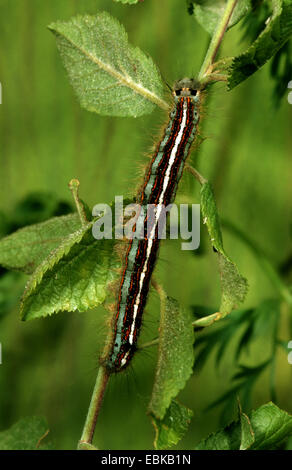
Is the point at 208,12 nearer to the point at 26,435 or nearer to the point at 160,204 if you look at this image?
the point at 160,204

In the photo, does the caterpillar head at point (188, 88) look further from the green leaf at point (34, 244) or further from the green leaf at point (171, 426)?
the green leaf at point (171, 426)

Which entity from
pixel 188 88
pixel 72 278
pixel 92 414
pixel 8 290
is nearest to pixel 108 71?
pixel 188 88

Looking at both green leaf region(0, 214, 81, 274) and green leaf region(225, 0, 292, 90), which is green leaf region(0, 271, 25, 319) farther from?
green leaf region(225, 0, 292, 90)

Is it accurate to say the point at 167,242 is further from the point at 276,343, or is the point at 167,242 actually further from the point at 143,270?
the point at 276,343

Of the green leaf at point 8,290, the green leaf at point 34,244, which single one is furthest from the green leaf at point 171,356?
the green leaf at point 8,290

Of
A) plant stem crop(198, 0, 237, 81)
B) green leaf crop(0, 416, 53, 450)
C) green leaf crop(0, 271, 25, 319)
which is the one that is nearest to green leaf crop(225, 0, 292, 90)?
plant stem crop(198, 0, 237, 81)
